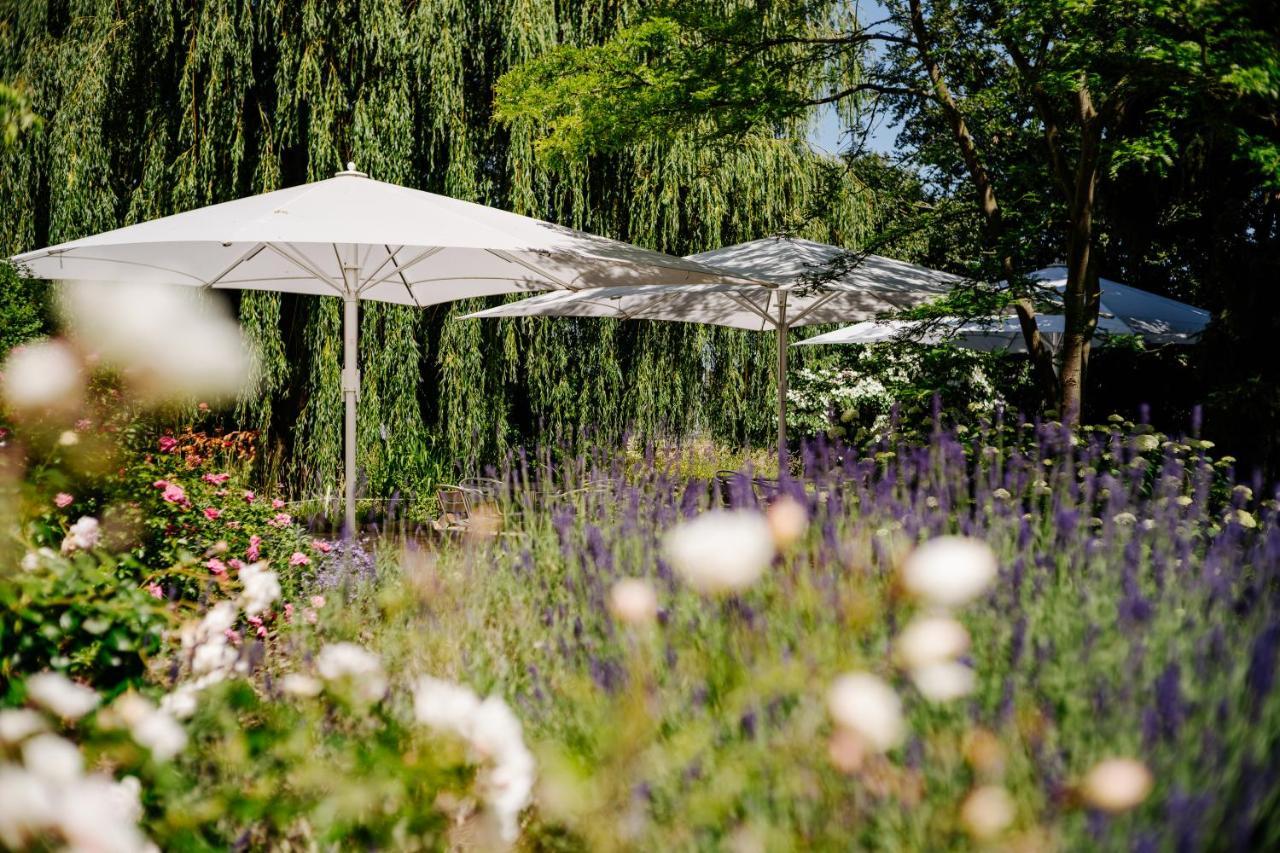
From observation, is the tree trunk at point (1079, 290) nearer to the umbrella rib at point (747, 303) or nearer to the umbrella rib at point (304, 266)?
the umbrella rib at point (747, 303)

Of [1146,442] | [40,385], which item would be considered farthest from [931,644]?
[40,385]

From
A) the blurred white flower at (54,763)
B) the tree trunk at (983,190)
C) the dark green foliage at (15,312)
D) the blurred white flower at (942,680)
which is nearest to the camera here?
the blurred white flower at (54,763)

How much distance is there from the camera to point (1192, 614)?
2.06m

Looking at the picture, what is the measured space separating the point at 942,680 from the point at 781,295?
233 inches

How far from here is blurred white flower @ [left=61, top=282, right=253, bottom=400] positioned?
7.99 m

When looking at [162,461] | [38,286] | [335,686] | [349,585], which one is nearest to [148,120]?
[38,286]

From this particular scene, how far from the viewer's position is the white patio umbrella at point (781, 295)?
263 inches

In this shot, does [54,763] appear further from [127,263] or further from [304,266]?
[127,263]

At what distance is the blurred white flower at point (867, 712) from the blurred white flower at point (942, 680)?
80mm

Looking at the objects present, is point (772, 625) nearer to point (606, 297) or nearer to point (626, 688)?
point (626, 688)

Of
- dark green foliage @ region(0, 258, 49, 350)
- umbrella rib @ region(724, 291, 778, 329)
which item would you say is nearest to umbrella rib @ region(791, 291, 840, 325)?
umbrella rib @ region(724, 291, 778, 329)

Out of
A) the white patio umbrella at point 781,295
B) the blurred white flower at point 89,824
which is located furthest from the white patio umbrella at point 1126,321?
the blurred white flower at point 89,824

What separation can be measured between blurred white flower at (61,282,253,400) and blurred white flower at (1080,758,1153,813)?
7.20 m

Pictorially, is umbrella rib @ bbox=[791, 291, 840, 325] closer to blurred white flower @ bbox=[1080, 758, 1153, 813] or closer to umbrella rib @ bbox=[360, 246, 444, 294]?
umbrella rib @ bbox=[360, 246, 444, 294]
